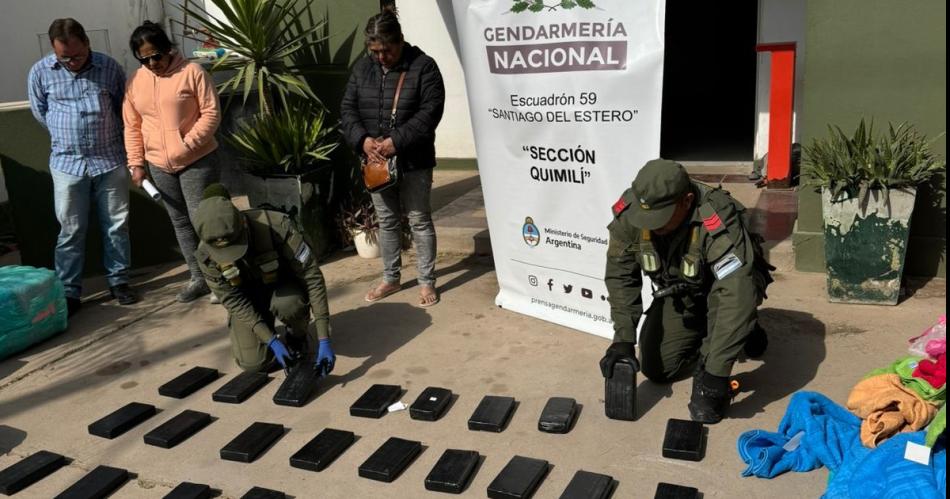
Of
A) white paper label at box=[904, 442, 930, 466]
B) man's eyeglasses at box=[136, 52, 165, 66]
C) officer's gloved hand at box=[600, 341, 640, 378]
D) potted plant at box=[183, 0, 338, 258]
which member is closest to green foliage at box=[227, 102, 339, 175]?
potted plant at box=[183, 0, 338, 258]

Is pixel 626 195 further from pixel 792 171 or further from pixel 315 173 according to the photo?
pixel 792 171

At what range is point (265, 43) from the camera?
6129 millimetres

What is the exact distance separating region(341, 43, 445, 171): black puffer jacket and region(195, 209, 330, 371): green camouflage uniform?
92cm

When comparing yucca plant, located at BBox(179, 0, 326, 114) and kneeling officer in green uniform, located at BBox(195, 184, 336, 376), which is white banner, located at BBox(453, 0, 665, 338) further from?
yucca plant, located at BBox(179, 0, 326, 114)

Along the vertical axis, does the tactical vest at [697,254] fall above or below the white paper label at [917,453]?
above

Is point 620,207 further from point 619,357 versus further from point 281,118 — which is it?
point 281,118

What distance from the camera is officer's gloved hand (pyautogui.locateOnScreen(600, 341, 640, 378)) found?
3.55 meters

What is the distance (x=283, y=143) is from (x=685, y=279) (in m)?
3.44

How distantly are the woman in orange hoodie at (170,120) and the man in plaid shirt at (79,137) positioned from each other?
0.22 meters

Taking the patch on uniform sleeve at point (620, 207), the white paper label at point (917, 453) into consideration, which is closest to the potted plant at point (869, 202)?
the patch on uniform sleeve at point (620, 207)

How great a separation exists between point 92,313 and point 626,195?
3799 mm

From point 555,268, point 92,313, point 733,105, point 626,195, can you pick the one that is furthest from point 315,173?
point 733,105

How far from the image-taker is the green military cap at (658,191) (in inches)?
129

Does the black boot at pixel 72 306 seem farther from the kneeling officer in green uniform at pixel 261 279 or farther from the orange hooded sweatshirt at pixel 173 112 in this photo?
the kneeling officer in green uniform at pixel 261 279
